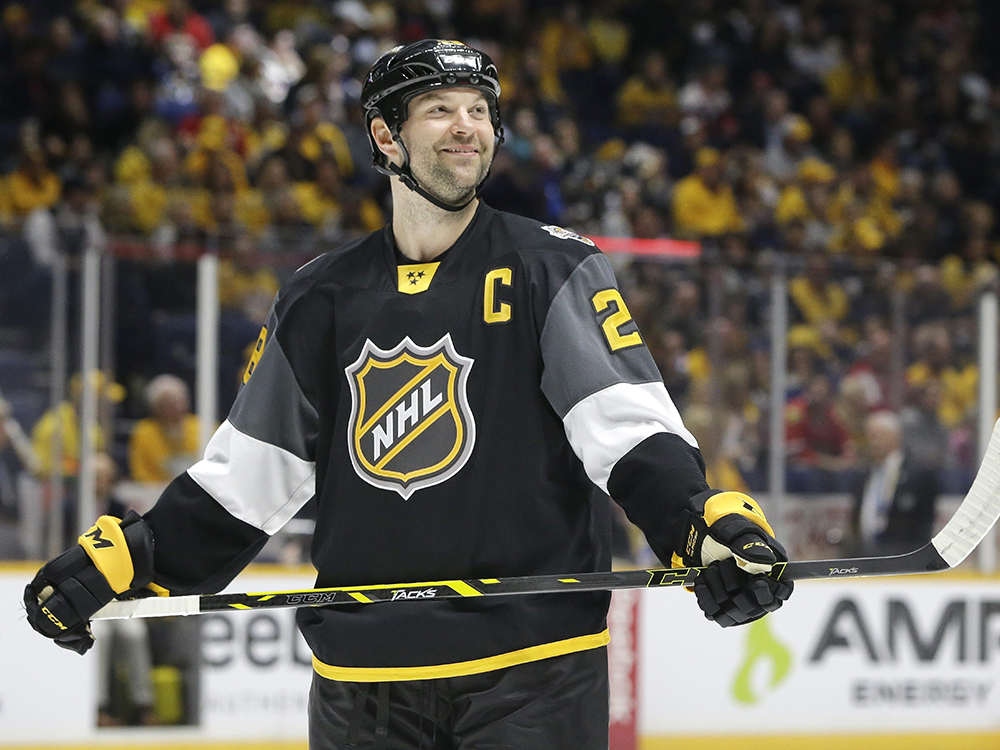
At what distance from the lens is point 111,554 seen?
2137mm

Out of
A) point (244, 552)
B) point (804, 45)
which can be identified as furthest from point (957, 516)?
point (804, 45)

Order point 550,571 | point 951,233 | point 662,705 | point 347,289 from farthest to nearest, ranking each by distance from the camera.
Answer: point 951,233, point 662,705, point 347,289, point 550,571

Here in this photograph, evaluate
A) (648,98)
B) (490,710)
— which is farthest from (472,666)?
(648,98)

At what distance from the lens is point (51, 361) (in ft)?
14.7

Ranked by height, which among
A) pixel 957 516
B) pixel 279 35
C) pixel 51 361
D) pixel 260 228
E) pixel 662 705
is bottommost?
pixel 662 705

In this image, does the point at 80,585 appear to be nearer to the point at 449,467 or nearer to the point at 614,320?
the point at 449,467

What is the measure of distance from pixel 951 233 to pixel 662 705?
3.98m

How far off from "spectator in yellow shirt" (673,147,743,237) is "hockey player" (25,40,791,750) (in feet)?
17.6

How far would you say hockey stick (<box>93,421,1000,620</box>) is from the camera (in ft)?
6.32

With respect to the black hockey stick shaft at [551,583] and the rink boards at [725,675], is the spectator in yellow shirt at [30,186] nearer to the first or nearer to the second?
the rink boards at [725,675]

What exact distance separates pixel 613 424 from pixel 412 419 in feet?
1.03

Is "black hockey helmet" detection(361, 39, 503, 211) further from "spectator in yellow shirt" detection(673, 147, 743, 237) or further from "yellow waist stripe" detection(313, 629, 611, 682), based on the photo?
"spectator in yellow shirt" detection(673, 147, 743, 237)

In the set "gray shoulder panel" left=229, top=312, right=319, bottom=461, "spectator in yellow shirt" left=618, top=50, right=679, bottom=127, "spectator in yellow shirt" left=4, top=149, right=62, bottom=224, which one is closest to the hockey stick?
"gray shoulder panel" left=229, top=312, right=319, bottom=461

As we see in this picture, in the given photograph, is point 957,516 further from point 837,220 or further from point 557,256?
point 837,220
